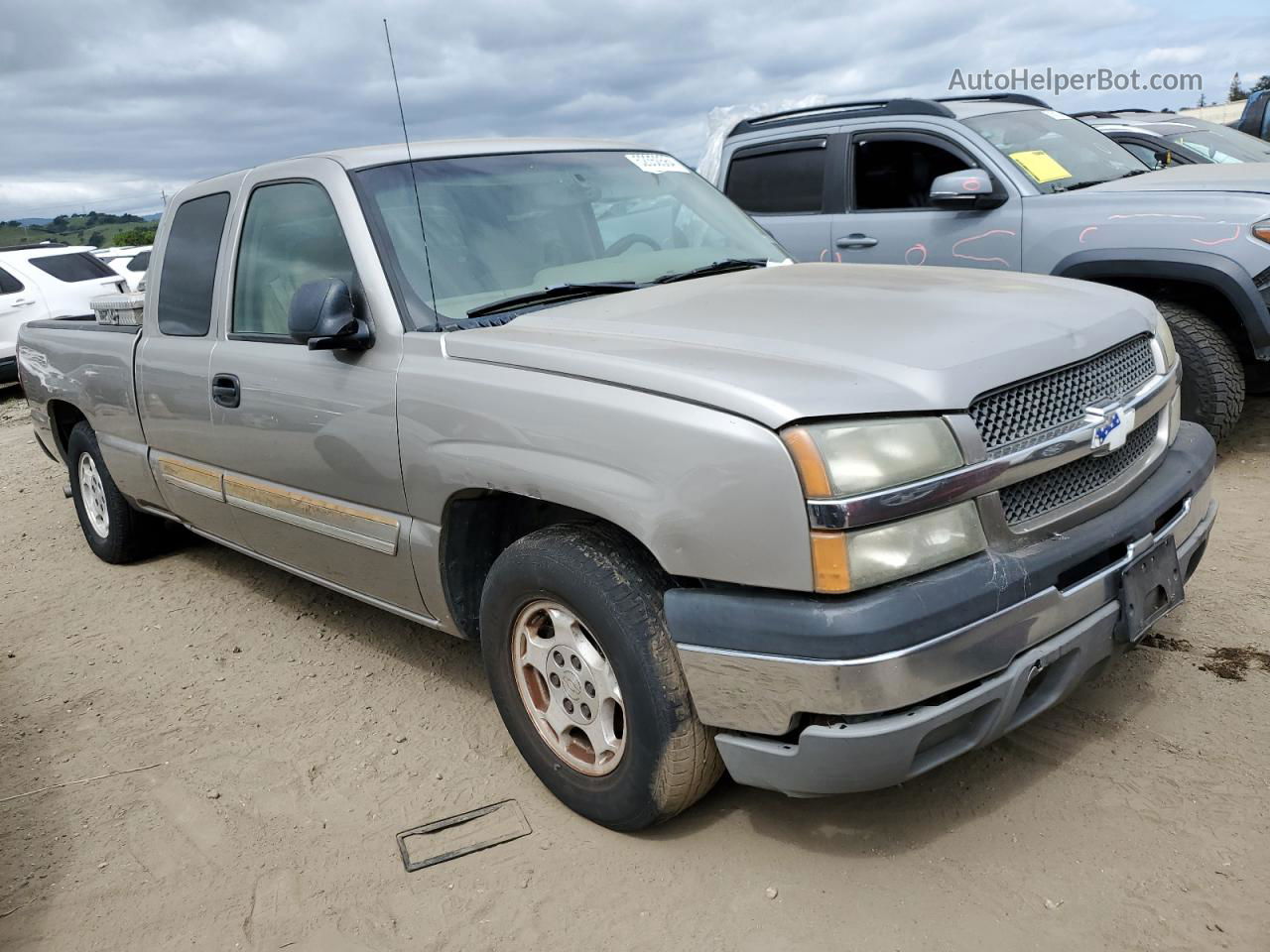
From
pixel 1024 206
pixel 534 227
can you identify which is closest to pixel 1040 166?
pixel 1024 206

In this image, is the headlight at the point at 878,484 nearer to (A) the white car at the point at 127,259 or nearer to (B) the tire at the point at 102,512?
(B) the tire at the point at 102,512

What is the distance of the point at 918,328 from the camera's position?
8.54 feet

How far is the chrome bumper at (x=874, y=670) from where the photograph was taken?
219 cm

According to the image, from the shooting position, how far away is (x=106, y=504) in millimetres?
5543

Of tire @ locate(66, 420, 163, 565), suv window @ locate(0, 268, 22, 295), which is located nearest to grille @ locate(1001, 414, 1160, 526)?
tire @ locate(66, 420, 163, 565)

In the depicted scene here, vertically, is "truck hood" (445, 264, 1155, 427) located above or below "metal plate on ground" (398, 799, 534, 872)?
above

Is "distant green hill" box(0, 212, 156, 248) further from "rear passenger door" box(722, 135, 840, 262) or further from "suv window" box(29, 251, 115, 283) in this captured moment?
"rear passenger door" box(722, 135, 840, 262)

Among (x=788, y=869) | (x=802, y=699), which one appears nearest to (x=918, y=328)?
(x=802, y=699)

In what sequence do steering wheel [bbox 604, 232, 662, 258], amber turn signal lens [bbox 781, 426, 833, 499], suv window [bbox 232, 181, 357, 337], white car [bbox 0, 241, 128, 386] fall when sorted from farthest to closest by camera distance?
white car [bbox 0, 241, 128, 386] → steering wheel [bbox 604, 232, 662, 258] → suv window [bbox 232, 181, 357, 337] → amber turn signal lens [bbox 781, 426, 833, 499]

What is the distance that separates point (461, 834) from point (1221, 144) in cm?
966

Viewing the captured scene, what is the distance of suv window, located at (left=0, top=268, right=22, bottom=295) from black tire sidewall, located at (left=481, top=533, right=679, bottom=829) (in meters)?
12.0

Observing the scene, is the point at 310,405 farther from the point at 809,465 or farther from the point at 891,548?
the point at 891,548

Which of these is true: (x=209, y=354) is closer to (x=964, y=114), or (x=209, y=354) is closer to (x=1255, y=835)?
(x=1255, y=835)

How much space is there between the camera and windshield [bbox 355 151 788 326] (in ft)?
10.7
